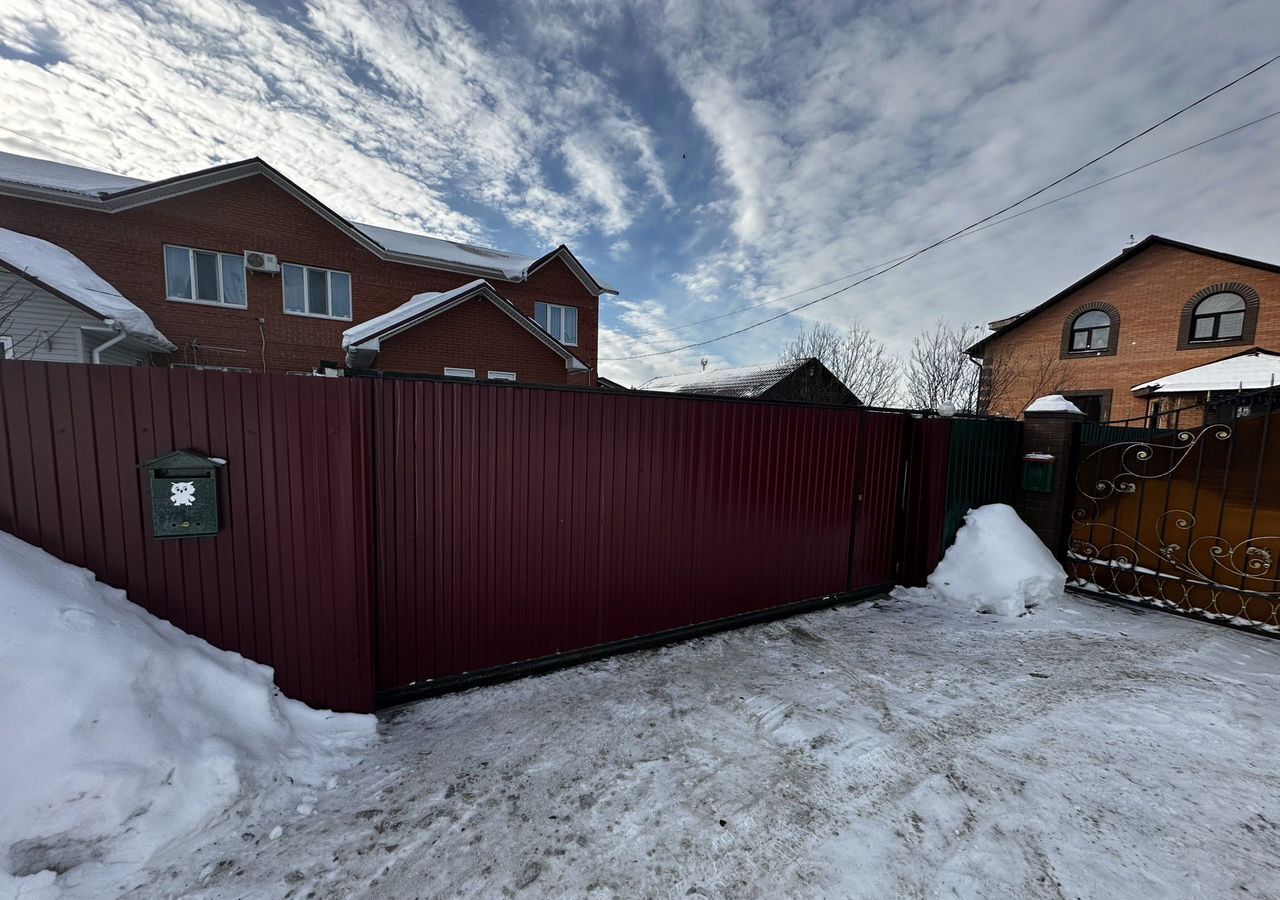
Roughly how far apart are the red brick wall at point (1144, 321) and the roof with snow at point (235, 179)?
1655cm

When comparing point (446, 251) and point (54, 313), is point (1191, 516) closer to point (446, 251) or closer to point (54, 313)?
point (54, 313)

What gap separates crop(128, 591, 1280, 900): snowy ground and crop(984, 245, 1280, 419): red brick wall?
57.3 ft

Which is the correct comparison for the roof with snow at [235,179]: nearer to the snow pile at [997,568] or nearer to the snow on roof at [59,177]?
the snow on roof at [59,177]

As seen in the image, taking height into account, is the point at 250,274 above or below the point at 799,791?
above

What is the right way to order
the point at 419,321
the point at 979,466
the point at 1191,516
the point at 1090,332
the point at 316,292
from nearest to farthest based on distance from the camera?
1. the point at 1191,516
2. the point at 979,466
3. the point at 419,321
4. the point at 316,292
5. the point at 1090,332

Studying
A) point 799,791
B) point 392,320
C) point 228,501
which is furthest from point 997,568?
point 392,320

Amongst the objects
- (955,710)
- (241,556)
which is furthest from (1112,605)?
(241,556)

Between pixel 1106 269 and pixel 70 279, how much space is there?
2805 centimetres

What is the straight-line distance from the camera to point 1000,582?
5031mm

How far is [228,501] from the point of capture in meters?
2.56

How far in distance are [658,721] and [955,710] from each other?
78.0 inches

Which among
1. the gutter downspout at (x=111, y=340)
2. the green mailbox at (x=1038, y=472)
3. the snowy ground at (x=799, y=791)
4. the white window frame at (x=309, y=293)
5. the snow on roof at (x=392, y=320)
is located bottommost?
the snowy ground at (x=799, y=791)

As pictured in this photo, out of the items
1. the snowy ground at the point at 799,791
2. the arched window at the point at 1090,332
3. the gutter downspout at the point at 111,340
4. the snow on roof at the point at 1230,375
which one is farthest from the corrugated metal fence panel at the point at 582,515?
the arched window at the point at 1090,332

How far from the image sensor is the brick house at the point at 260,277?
10945 mm
